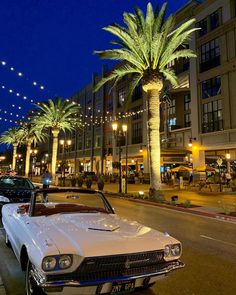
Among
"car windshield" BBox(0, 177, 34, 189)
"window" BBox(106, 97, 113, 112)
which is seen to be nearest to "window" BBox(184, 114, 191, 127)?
"window" BBox(106, 97, 113, 112)

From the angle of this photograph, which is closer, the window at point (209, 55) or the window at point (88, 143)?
the window at point (209, 55)

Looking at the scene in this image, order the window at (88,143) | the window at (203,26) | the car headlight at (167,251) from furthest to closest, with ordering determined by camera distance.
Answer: the window at (88,143) < the window at (203,26) < the car headlight at (167,251)

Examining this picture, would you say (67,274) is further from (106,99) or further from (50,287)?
(106,99)

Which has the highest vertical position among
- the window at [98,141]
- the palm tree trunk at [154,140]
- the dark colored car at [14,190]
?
the window at [98,141]

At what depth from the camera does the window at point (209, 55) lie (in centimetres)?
3641

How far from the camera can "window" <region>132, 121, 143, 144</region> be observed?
51.4 metres

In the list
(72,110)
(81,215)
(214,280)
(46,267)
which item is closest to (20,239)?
(81,215)

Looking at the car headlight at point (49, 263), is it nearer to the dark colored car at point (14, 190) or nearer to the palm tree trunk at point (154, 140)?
the dark colored car at point (14, 190)

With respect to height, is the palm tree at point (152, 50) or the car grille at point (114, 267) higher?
the palm tree at point (152, 50)

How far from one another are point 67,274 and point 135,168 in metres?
52.3

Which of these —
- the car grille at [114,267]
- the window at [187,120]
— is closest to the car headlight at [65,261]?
the car grille at [114,267]

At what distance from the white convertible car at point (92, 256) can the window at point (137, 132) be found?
152ft

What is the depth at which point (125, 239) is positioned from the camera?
4.33m

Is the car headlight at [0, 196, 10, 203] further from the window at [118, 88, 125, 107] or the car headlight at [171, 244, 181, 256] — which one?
the window at [118, 88, 125, 107]
